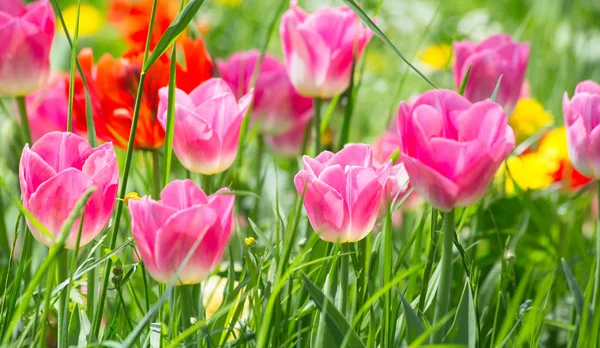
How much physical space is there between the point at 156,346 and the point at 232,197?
6.5 inches

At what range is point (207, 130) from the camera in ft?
3.03

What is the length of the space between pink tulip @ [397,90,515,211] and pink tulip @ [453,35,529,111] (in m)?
0.48

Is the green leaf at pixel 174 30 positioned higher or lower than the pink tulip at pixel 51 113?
higher

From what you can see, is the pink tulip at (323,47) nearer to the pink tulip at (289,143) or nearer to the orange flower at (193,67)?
the orange flower at (193,67)

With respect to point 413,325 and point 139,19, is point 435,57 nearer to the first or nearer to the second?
point 139,19

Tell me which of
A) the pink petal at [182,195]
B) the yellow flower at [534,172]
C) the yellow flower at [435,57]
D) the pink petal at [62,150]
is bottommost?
the yellow flower at [534,172]

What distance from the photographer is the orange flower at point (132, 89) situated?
1099 millimetres

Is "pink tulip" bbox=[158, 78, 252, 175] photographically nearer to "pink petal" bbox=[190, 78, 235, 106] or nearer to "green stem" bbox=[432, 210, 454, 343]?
"pink petal" bbox=[190, 78, 235, 106]

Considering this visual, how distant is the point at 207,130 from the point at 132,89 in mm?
243

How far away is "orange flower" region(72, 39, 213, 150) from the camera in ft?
3.60

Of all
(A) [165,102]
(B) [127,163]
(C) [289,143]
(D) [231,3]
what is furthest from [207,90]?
(D) [231,3]

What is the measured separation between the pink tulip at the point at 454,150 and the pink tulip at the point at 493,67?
0.48 metres

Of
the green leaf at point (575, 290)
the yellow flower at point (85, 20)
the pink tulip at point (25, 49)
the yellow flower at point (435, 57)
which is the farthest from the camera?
the yellow flower at point (85, 20)

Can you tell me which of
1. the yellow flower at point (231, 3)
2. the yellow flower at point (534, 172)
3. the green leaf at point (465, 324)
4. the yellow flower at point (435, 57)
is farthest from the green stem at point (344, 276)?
the yellow flower at point (231, 3)
